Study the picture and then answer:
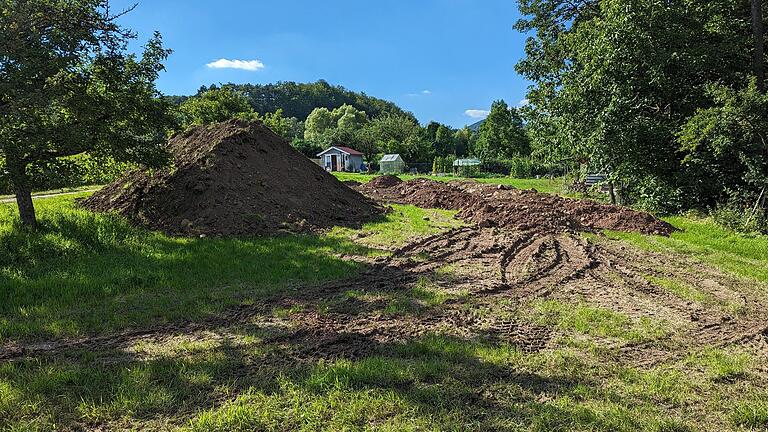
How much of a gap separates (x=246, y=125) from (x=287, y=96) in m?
127

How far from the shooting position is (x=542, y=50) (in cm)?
2098

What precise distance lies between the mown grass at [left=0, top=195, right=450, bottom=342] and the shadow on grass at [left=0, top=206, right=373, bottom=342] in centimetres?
1

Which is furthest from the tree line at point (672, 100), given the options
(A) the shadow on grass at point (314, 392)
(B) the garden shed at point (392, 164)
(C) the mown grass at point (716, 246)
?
(B) the garden shed at point (392, 164)

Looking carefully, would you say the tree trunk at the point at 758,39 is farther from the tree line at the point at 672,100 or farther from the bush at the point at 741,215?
the bush at the point at 741,215

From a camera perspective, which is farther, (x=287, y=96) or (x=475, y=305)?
(x=287, y=96)

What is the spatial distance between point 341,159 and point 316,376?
218 feet

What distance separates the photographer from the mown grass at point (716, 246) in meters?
8.12

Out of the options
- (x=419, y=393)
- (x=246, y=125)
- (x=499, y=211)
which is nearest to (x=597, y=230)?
(x=499, y=211)

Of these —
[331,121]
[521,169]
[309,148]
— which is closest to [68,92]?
[521,169]

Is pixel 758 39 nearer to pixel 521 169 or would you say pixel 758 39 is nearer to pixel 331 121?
pixel 521 169

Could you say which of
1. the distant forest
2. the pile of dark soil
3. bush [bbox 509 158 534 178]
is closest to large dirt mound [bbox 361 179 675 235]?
the pile of dark soil

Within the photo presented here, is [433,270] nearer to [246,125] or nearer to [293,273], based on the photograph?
[293,273]

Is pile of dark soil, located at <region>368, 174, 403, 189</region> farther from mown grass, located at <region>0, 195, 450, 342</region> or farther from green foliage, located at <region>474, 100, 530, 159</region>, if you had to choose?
green foliage, located at <region>474, 100, 530, 159</region>

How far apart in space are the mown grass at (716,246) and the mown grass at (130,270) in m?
5.79
